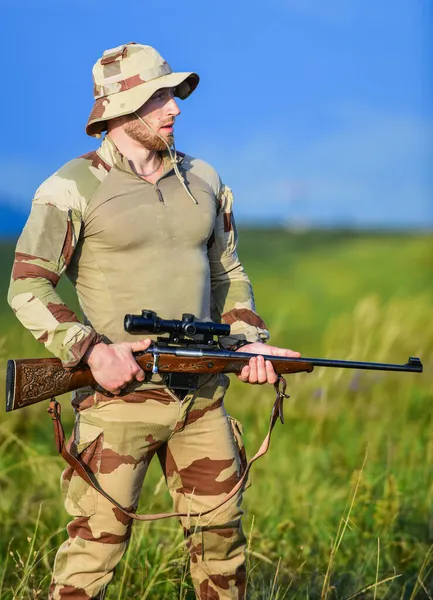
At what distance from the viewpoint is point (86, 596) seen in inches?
156

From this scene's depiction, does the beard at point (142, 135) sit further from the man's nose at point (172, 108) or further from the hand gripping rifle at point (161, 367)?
the hand gripping rifle at point (161, 367)

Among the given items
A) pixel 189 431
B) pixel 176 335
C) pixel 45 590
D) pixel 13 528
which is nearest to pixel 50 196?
pixel 176 335

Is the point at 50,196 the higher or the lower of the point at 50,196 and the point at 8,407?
the higher

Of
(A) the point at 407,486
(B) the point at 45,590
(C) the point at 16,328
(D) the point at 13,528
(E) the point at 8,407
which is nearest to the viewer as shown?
(E) the point at 8,407

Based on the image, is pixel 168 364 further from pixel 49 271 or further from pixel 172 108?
pixel 172 108

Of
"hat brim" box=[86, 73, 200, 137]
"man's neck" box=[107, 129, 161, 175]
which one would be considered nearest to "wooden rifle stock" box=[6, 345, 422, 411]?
"man's neck" box=[107, 129, 161, 175]

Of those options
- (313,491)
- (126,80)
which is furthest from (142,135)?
(313,491)

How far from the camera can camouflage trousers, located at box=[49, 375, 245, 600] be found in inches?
157

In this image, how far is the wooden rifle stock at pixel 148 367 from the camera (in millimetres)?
3814

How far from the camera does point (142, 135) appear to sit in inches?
161

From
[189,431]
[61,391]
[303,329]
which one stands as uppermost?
[61,391]

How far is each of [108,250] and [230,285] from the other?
75 centimetres

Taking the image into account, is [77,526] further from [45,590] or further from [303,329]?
[303,329]

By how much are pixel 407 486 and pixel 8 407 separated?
3.30m
